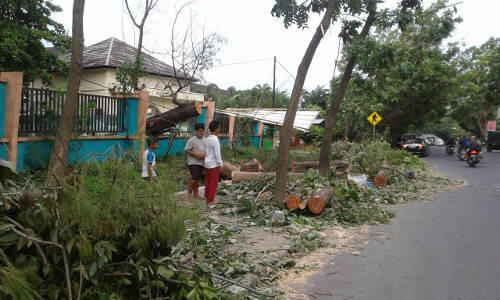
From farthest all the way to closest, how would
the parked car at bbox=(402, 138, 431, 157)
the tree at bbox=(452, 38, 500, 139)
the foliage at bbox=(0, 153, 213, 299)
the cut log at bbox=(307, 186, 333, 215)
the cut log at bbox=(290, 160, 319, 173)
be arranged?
the tree at bbox=(452, 38, 500, 139)
the parked car at bbox=(402, 138, 431, 157)
the cut log at bbox=(290, 160, 319, 173)
the cut log at bbox=(307, 186, 333, 215)
the foliage at bbox=(0, 153, 213, 299)

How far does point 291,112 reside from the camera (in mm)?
9211

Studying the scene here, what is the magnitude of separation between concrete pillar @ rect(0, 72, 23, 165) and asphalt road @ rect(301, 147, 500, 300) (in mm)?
6685

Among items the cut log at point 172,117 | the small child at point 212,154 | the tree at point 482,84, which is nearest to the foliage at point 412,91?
the tree at point 482,84

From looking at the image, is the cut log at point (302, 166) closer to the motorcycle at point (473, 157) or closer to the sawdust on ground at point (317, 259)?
Answer: the sawdust on ground at point (317, 259)

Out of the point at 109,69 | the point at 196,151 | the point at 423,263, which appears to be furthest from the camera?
the point at 109,69

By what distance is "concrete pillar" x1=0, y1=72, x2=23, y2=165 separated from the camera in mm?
8578

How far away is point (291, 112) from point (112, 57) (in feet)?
53.6

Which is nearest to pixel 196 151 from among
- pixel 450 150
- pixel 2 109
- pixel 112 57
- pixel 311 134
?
pixel 2 109

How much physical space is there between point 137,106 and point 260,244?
7741 mm

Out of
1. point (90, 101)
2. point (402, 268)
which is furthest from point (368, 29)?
point (402, 268)

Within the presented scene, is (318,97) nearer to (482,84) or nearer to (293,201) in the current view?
(482,84)

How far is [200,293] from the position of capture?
12.0 ft

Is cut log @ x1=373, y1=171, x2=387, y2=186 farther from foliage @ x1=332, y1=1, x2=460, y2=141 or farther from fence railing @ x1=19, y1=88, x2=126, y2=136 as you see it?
foliage @ x1=332, y1=1, x2=460, y2=141

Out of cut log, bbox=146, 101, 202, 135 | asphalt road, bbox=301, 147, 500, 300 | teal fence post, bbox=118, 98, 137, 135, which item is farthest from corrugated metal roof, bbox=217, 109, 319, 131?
asphalt road, bbox=301, 147, 500, 300
